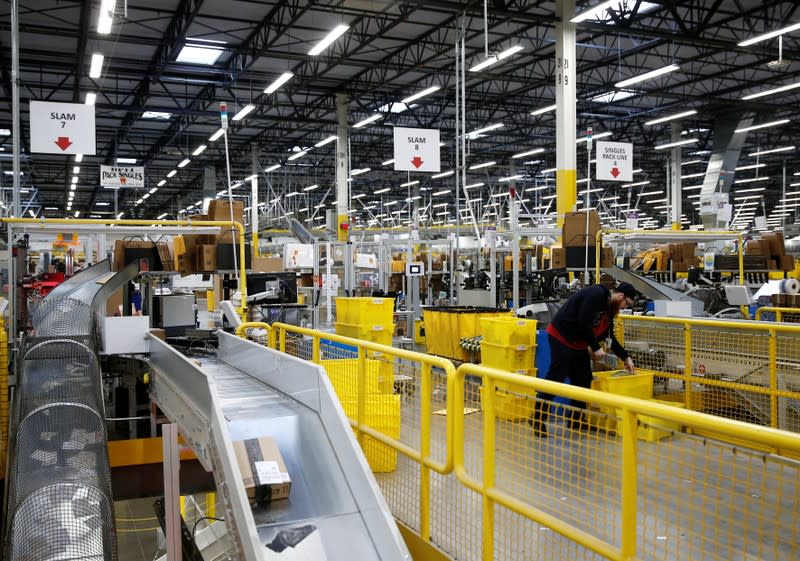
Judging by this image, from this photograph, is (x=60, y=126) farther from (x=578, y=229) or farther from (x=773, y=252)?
(x=773, y=252)

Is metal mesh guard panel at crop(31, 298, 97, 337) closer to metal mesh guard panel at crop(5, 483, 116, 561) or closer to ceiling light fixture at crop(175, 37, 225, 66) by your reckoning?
metal mesh guard panel at crop(5, 483, 116, 561)

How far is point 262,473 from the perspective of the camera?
3238 mm

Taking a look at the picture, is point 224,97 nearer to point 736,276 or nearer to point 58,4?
point 58,4

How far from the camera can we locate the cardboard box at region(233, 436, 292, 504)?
A: 126 inches

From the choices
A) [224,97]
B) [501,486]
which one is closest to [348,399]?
[501,486]

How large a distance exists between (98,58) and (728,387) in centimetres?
1235

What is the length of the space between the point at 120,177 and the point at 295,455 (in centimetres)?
1575

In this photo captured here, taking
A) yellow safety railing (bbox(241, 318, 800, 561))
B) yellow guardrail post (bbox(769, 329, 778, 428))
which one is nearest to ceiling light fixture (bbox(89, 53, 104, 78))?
yellow safety railing (bbox(241, 318, 800, 561))

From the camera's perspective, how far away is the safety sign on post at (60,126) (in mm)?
10383

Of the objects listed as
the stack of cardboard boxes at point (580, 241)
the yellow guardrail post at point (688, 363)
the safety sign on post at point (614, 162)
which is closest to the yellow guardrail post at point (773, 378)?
the yellow guardrail post at point (688, 363)

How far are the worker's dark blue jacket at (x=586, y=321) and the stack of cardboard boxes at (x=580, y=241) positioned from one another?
283 cm

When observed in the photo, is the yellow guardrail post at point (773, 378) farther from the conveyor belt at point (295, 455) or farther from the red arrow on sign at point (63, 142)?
the red arrow on sign at point (63, 142)

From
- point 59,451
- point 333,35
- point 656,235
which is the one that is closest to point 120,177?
point 333,35

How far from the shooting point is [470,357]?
9.57m
